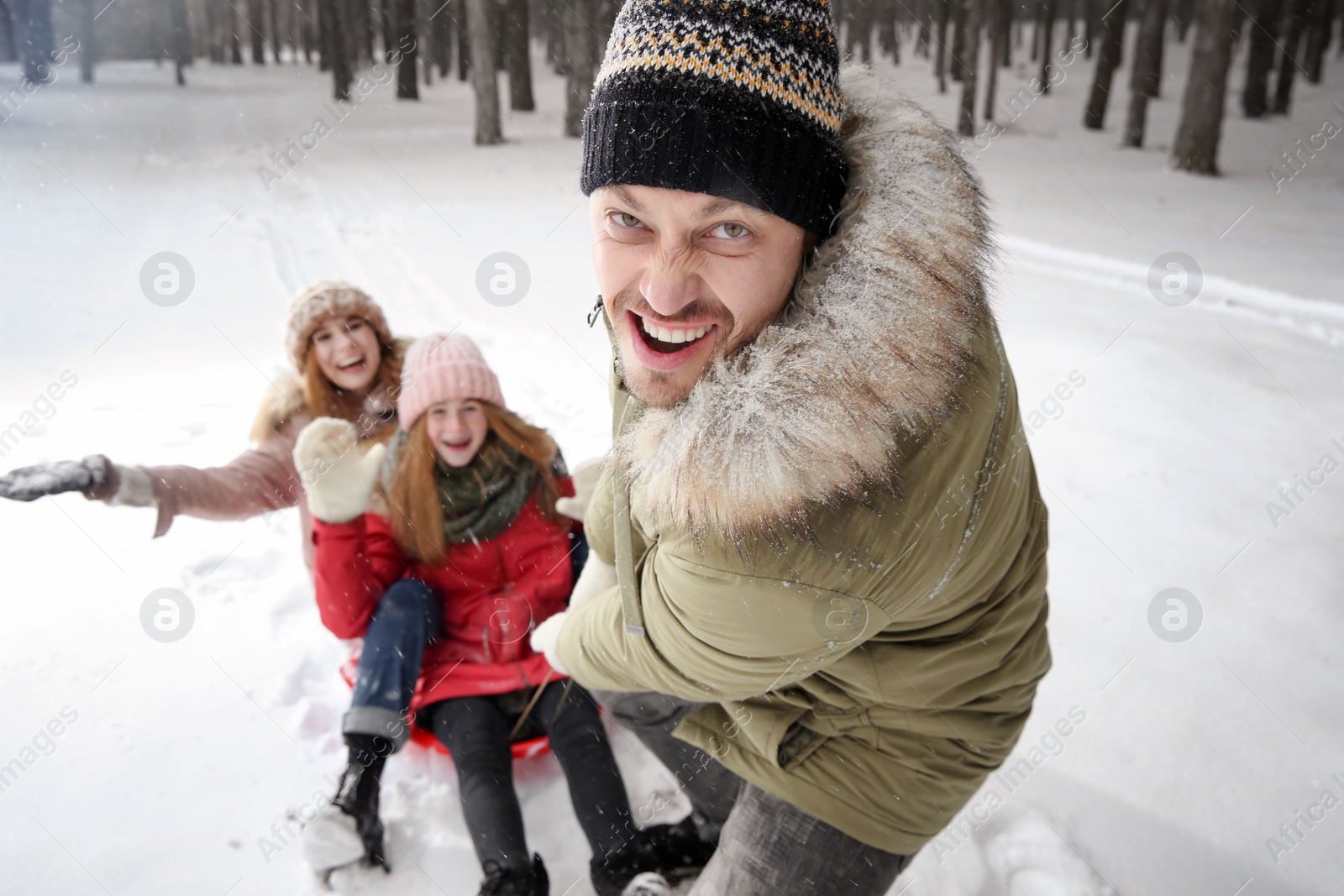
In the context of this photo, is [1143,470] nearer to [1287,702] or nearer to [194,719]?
[1287,702]

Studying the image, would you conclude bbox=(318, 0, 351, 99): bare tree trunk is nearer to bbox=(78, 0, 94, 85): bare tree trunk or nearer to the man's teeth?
bbox=(78, 0, 94, 85): bare tree trunk

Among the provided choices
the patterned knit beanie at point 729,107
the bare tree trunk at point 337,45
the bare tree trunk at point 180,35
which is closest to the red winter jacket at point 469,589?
Answer: the patterned knit beanie at point 729,107

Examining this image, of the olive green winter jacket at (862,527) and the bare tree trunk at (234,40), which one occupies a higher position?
the bare tree trunk at (234,40)

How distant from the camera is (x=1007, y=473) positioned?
1.27 meters

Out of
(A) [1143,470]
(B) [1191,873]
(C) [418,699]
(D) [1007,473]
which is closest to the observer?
(D) [1007,473]

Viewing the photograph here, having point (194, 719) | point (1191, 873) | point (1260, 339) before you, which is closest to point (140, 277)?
point (194, 719)

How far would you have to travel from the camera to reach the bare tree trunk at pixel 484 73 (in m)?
10.6

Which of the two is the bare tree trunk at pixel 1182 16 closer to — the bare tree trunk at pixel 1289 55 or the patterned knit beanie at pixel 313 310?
the bare tree trunk at pixel 1289 55

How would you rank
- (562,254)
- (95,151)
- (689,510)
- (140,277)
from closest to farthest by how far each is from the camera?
1. (689,510)
2. (140,277)
3. (562,254)
4. (95,151)

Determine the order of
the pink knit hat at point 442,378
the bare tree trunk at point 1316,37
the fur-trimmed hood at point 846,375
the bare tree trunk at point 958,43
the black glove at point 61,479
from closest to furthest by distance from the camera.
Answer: the fur-trimmed hood at point 846,375, the black glove at point 61,479, the pink knit hat at point 442,378, the bare tree trunk at point 958,43, the bare tree trunk at point 1316,37

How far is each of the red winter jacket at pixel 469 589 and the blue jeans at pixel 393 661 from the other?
0.23 ft

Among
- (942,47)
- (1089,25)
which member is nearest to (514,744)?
(942,47)

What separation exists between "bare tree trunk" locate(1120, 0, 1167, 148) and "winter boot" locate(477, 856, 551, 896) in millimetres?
15651

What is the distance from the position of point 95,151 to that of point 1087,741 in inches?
398
